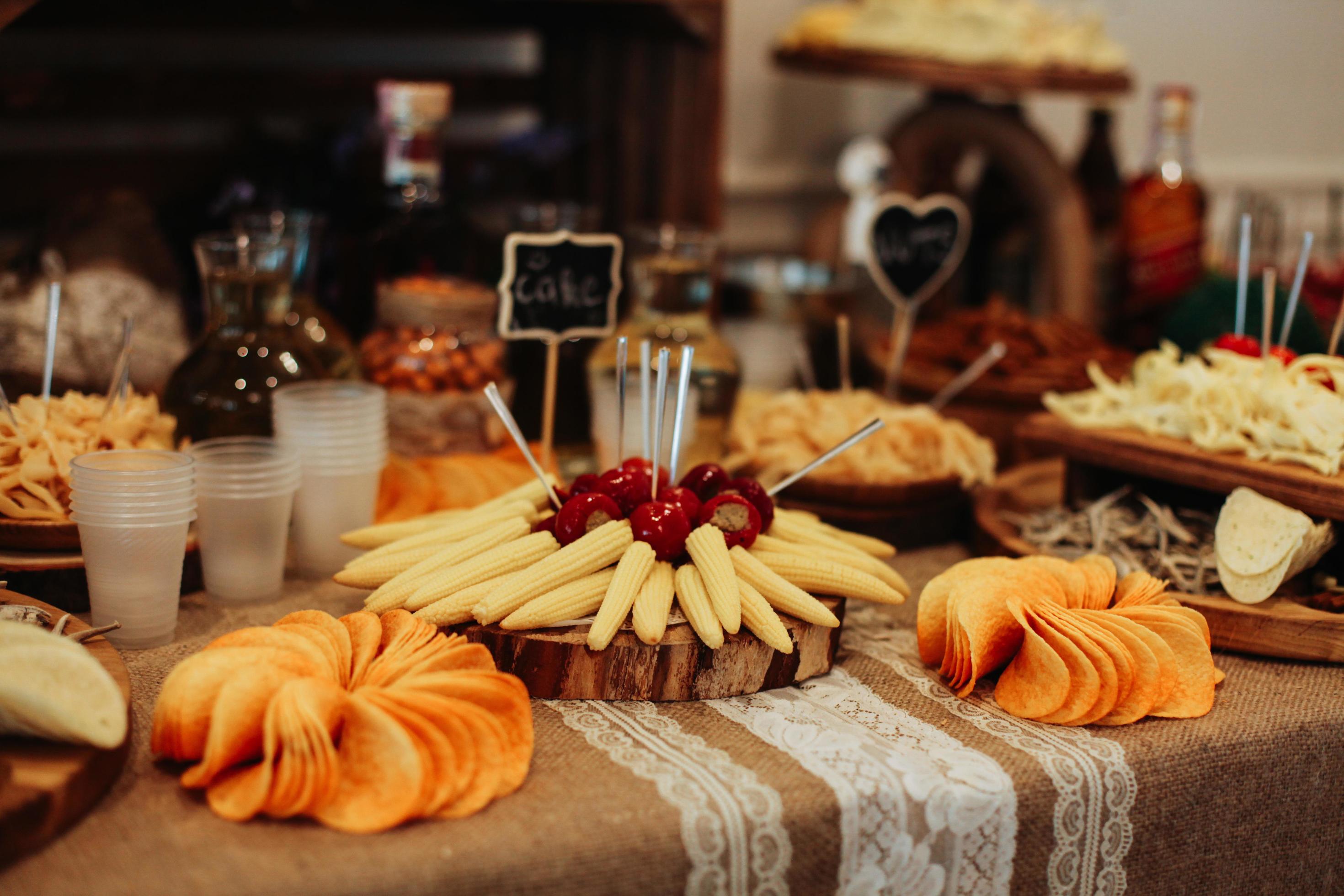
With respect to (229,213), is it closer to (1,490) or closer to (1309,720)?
(1,490)

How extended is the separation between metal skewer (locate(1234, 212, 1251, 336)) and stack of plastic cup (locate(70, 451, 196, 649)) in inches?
50.1

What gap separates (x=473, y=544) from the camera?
3.67 ft

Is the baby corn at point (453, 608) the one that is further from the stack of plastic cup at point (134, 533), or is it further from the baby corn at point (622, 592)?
the stack of plastic cup at point (134, 533)

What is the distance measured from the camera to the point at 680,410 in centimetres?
116

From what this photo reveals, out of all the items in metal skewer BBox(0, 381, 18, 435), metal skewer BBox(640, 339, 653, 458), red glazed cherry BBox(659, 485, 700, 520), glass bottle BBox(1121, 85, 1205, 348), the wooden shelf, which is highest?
the wooden shelf

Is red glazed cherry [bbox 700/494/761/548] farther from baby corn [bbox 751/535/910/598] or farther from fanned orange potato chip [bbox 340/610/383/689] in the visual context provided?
fanned orange potato chip [bbox 340/610/383/689]

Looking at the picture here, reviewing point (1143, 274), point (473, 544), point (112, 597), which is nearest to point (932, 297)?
point (1143, 274)

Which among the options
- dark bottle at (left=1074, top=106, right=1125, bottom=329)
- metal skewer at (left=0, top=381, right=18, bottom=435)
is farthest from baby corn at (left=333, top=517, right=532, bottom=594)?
dark bottle at (left=1074, top=106, right=1125, bottom=329)

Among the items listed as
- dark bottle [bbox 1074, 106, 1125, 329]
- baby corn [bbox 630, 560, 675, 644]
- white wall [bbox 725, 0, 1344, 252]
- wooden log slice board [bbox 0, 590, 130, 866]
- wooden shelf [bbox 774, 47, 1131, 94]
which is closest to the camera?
wooden log slice board [bbox 0, 590, 130, 866]

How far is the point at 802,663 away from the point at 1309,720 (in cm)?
47

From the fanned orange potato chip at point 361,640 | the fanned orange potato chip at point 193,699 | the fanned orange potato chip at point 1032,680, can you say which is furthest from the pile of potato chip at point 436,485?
the fanned orange potato chip at point 1032,680

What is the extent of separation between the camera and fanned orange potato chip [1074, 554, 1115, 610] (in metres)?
1.14

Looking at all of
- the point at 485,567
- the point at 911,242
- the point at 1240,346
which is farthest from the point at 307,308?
the point at 1240,346

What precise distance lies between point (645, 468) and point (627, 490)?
0.17ft
